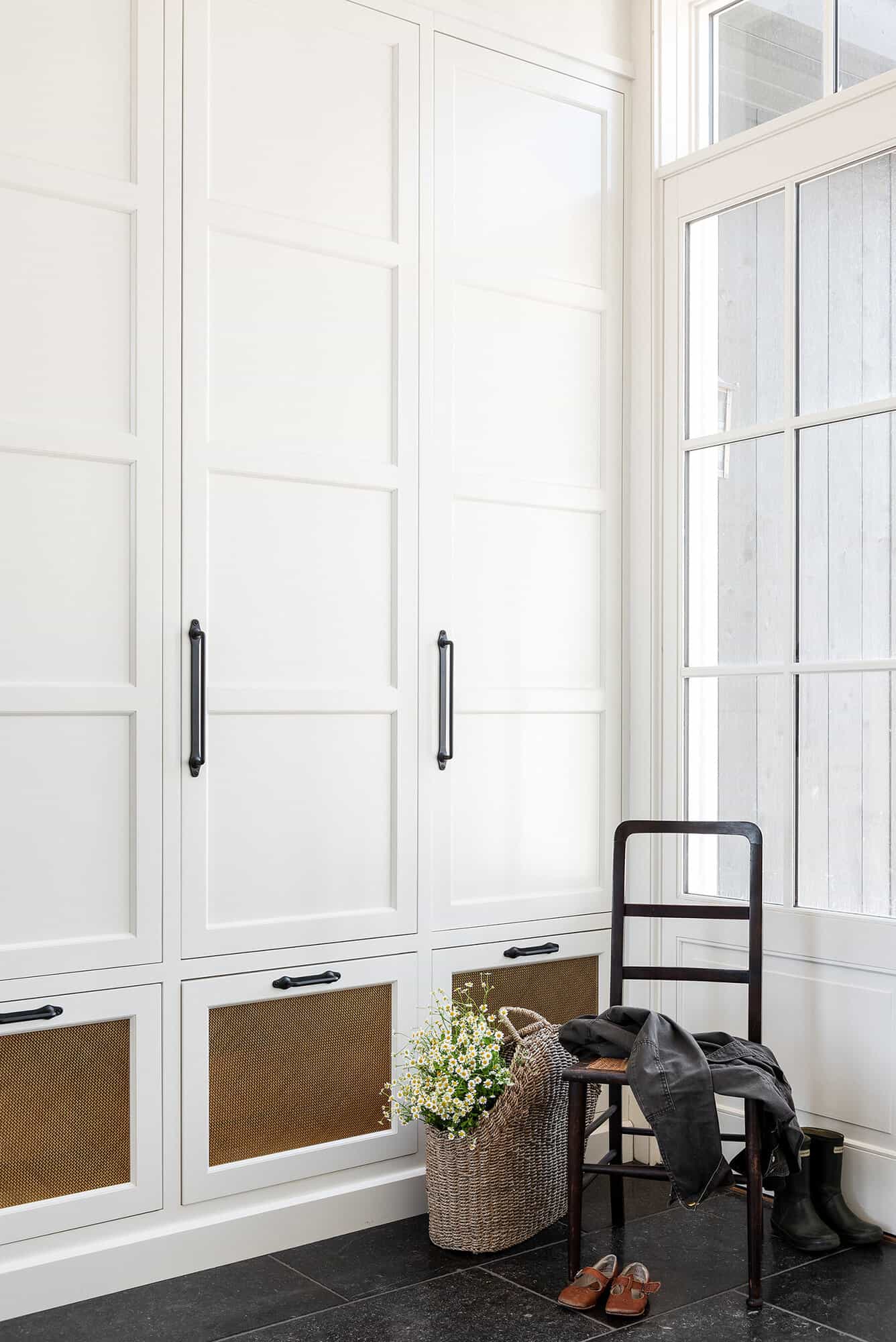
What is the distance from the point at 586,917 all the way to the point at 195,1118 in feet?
3.53

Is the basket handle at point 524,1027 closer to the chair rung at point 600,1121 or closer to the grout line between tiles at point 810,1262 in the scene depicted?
the chair rung at point 600,1121

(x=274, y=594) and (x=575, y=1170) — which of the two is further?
(x=274, y=594)

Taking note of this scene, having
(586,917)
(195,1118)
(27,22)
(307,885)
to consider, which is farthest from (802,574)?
(27,22)

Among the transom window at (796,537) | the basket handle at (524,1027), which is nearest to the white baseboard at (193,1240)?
the basket handle at (524,1027)

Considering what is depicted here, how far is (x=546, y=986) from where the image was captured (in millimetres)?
2961

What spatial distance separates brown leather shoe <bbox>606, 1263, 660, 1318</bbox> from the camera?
85.9 inches

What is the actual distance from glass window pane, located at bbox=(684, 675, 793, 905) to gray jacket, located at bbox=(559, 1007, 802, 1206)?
59 centimetres

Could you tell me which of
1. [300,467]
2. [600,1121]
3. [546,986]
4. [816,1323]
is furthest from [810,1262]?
[300,467]

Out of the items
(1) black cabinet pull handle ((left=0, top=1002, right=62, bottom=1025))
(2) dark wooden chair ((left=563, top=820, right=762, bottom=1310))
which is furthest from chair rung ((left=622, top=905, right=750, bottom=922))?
(1) black cabinet pull handle ((left=0, top=1002, right=62, bottom=1025))

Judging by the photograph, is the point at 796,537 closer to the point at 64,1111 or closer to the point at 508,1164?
the point at 508,1164

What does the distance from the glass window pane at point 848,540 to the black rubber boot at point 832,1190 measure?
101 centimetres

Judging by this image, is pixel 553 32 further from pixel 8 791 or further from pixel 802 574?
pixel 8 791

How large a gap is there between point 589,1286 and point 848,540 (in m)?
1.60

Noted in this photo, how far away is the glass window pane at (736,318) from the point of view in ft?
9.29
